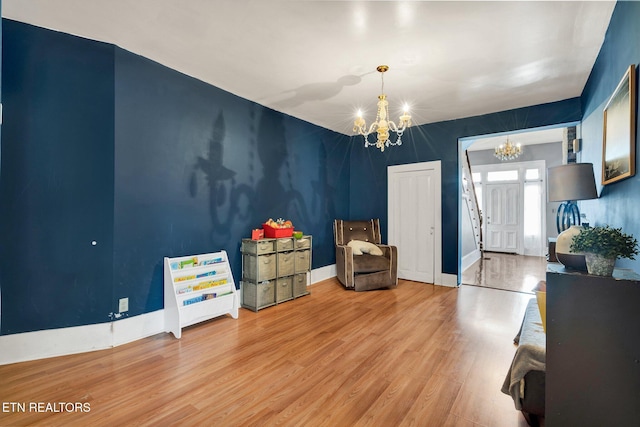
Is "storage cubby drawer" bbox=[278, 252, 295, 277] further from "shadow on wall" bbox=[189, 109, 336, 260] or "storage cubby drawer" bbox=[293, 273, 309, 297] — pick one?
"shadow on wall" bbox=[189, 109, 336, 260]

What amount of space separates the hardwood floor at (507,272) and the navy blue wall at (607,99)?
69.5 inches

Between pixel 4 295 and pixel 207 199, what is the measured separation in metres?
1.79

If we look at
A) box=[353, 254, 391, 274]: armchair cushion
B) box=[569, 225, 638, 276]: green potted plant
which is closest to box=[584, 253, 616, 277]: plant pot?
box=[569, 225, 638, 276]: green potted plant

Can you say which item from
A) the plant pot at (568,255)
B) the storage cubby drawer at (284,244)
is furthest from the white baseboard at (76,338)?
the plant pot at (568,255)

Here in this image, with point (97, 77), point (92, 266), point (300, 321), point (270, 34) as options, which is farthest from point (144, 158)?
point (300, 321)

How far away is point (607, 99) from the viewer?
235cm

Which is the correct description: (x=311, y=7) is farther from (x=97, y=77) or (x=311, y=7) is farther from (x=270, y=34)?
(x=97, y=77)

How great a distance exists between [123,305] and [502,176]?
8.57 metres

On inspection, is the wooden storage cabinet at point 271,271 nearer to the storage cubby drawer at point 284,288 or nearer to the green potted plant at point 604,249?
the storage cubby drawer at point 284,288

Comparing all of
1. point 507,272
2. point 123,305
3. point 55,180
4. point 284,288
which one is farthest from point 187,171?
point 507,272

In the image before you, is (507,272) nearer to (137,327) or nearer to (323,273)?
(323,273)

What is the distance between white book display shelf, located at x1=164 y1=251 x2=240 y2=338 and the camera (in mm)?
2826

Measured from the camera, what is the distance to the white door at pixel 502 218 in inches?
296

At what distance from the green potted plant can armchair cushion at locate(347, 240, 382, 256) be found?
3.45 metres
